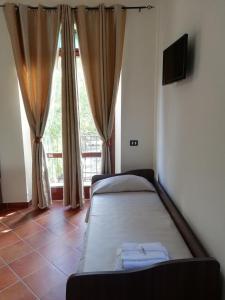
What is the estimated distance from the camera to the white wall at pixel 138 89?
3.16 meters

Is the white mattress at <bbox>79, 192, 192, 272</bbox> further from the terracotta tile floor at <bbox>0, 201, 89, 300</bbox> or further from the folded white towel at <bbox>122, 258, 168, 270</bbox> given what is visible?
the terracotta tile floor at <bbox>0, 201, 89, 300</bbox>

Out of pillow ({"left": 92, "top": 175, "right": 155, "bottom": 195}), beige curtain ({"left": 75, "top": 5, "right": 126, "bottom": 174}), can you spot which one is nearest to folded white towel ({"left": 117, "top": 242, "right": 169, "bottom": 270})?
pillow ({"left": 92, "top": 175, "right": 155, "bottom": 195})

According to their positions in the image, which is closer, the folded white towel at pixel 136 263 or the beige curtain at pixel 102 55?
the folded white towel at pixel 136 263

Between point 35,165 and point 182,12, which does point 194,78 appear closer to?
point 182,12

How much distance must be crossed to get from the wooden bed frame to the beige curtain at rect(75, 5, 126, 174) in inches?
86.6

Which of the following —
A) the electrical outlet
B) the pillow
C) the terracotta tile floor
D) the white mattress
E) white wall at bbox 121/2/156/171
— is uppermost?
white wall at bbox 121/2/156/171

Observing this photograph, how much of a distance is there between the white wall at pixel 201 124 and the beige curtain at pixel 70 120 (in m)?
1.27

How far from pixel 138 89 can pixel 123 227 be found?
193 centimetres

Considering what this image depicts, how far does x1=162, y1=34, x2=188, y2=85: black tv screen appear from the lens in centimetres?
185

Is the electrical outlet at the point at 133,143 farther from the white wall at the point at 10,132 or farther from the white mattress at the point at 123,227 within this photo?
the white wall at the point at 10,132

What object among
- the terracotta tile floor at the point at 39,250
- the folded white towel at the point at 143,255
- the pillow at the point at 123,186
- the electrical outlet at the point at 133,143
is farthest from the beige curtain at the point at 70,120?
the folded white towel at the point at 143,255

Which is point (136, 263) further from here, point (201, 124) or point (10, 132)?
point (10, 132)

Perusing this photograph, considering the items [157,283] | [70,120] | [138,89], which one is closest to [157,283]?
[157,283]

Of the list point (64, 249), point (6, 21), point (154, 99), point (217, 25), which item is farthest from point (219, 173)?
point (6, 21)
